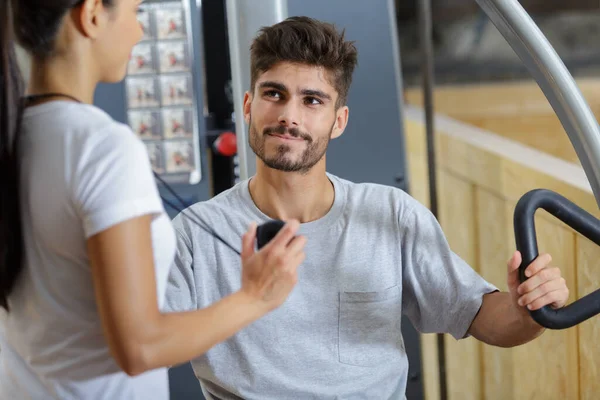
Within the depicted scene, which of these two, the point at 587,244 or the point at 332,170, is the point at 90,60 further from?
the point at 587,244

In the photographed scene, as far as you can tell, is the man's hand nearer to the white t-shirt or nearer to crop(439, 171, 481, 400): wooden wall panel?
the white t-shirt

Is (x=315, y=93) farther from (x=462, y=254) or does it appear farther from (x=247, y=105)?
(x=462, y=254)

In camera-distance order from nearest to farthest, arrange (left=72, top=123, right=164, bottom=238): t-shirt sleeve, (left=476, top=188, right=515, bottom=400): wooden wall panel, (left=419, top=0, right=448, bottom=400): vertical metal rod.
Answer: (left=72, top=123, right=164, bottom=238): t-shirt sleeve, (left=419, top=0, right=448, bottom=400): vertical metal rod, (left=476, top=188, right=515, bottom=400): wooden wall panel

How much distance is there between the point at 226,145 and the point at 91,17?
569 millimetres

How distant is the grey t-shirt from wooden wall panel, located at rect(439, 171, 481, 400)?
495 mm

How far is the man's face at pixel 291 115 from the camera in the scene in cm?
89

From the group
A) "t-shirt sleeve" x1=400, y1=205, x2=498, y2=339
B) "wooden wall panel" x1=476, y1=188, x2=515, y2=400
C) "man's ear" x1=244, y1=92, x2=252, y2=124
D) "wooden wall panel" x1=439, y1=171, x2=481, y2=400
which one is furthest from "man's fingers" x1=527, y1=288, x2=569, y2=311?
"wooden wall panel" x1=439, y1=171, x2=481, y2=400

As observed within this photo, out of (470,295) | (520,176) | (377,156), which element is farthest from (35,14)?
(520,176)

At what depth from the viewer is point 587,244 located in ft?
3.68

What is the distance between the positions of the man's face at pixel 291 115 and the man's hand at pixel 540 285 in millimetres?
246

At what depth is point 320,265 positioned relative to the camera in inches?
37.5

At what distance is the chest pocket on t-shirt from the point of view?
97 cm

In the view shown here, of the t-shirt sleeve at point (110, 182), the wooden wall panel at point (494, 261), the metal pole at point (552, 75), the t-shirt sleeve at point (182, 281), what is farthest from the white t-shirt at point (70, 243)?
the wooden wall panel at point (494, 261)

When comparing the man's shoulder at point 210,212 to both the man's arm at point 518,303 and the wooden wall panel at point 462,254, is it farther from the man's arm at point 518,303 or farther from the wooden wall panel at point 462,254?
the wooden wall panel at point 462,254
